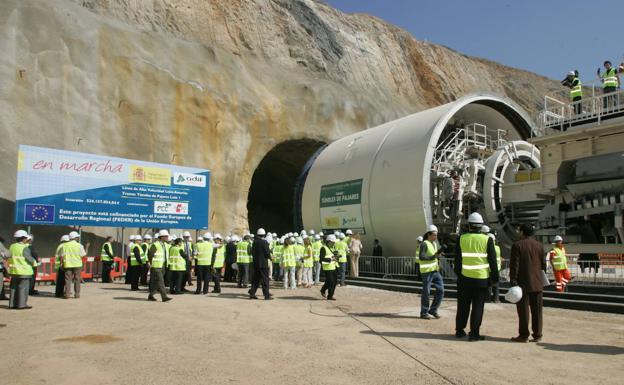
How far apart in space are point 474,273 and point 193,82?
1964cm

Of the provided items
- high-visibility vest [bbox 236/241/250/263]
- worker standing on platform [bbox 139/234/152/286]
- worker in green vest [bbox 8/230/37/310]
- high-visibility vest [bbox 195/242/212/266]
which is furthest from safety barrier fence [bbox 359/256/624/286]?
worker in green vest [bbox 8/230/37/310]

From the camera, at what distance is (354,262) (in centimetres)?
1753

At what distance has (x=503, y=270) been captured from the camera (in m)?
14.6

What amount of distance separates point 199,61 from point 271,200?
38.5 ft

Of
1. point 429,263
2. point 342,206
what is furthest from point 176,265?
point 342,206

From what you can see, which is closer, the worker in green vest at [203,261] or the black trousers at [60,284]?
the black trousers at [60,284]

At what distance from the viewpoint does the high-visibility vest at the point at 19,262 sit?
10345mm

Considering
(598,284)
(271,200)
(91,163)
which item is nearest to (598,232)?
(598,284)

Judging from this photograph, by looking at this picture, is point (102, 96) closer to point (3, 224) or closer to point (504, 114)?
point (3, 224)

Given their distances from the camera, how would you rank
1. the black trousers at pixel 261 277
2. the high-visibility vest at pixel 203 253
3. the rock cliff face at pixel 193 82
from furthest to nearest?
the rock cliff face at pixel 193 82
the high-visibility vest at pixel 203 253
the black trousers at pixel 261 277

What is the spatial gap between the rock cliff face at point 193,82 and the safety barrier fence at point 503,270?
8955 millimetres

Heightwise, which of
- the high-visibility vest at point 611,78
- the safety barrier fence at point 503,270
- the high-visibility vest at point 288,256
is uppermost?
the high-visibility vest at point 611,78

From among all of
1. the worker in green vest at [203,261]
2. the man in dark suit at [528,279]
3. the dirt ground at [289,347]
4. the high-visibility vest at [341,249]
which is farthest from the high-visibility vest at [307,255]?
the man in dark suit at [528,279]

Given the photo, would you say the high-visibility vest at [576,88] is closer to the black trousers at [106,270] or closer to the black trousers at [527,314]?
the black trousers at [527,314]
